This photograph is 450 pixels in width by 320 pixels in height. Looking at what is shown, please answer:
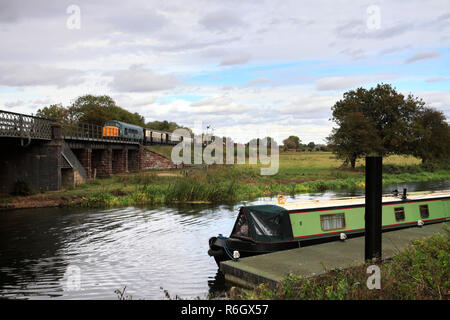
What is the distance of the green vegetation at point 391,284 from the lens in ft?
20.9

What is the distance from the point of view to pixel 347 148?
172 ft

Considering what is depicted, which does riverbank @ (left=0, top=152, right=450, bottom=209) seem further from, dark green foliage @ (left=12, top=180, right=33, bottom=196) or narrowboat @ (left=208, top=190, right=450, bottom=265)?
narrowboat @ (left=208, top=190, right=450, bottom=265)

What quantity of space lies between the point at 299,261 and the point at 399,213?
702 cm

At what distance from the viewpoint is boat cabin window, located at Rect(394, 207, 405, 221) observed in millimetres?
15633

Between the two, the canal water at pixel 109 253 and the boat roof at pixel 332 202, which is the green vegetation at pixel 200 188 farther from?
A: the boat roof at pixel 332 202

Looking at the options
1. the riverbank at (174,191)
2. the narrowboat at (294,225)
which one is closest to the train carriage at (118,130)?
the riverbank at (174,191)

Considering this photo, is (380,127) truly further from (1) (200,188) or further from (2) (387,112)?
(1) (200,188)

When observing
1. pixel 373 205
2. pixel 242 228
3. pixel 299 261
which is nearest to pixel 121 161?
pixel 242 228

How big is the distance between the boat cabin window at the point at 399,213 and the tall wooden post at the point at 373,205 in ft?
25.2

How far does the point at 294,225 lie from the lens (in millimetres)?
13016

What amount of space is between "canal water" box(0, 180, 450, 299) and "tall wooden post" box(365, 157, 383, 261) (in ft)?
14.1

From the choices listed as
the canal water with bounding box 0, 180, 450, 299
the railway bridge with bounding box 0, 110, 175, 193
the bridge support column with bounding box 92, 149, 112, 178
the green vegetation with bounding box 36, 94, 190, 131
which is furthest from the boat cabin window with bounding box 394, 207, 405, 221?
the green vegetation with bounding box 36, 94, 190, 131
